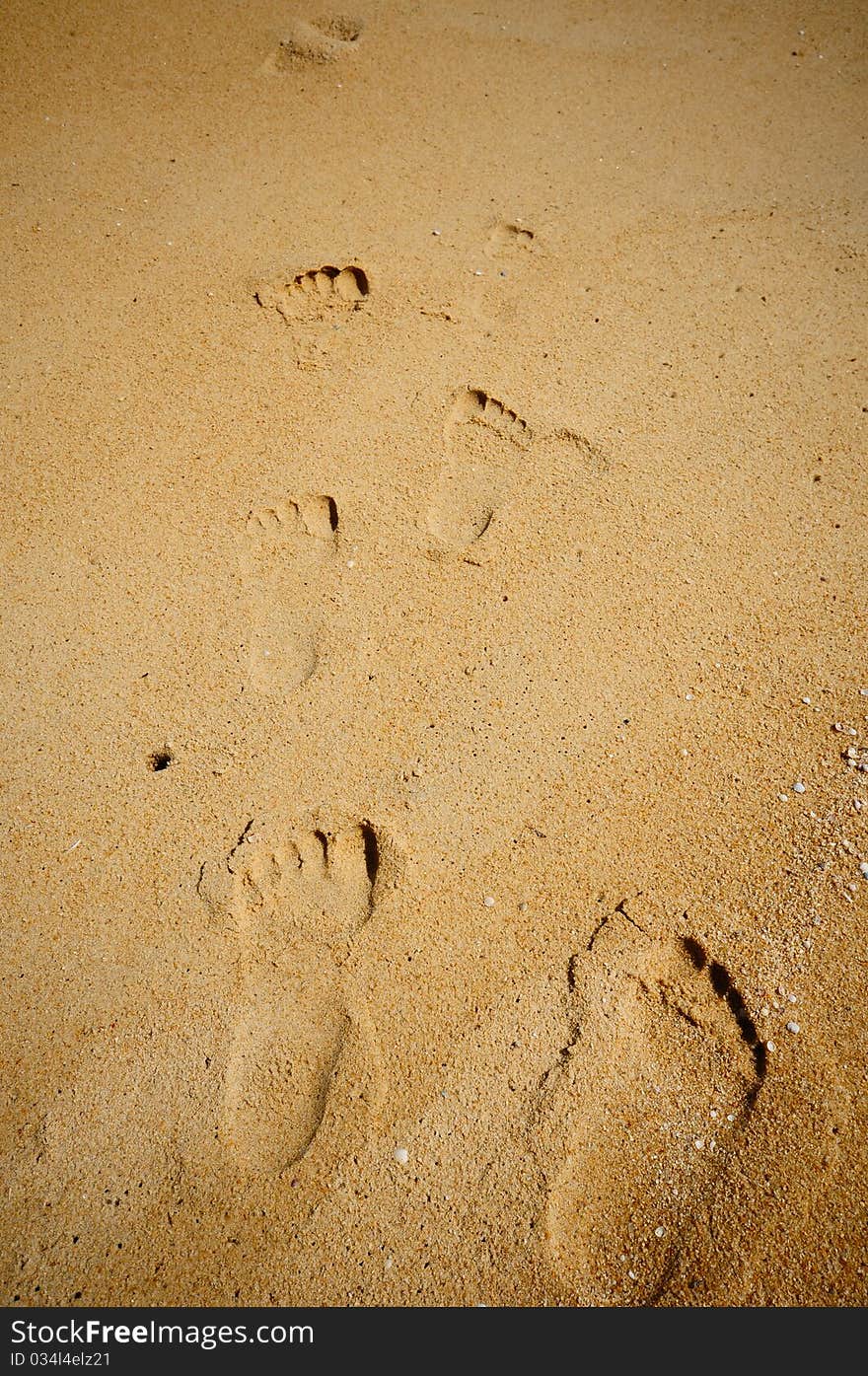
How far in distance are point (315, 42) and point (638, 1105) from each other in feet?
11.2

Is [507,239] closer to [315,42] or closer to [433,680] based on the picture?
[315,42]

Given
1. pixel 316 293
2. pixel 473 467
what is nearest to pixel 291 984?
pixel 473 467

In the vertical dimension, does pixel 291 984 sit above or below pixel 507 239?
below

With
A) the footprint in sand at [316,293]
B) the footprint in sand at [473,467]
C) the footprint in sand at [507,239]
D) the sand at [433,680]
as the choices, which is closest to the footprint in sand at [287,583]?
the sand at [433,680]

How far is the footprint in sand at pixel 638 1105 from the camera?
129cm

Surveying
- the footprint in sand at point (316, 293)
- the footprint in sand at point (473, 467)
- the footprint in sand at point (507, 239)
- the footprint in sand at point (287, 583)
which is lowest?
the footprint in sand at point (287, 583)

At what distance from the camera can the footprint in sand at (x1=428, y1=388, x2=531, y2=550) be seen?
1.91 m

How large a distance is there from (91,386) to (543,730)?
1.55 metres

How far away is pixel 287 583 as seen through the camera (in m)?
1.85

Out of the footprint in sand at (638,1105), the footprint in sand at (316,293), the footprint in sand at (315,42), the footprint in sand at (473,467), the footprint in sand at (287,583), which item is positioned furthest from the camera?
the footprint in sand at (315,42)

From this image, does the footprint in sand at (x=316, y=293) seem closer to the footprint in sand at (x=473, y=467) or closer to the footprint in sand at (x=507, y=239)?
the footprint in sand at (x=507, y=239)

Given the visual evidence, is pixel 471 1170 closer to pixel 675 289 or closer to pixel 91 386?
pixel 91 386

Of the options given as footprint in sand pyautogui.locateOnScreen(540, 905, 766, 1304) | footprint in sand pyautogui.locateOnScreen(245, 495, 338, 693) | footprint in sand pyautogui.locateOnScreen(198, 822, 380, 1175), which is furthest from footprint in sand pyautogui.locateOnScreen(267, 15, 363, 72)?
footprint in sand pyautogui.locateOnScreen(540, 905, 766, 1304)

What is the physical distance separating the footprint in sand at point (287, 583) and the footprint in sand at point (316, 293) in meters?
0.66
